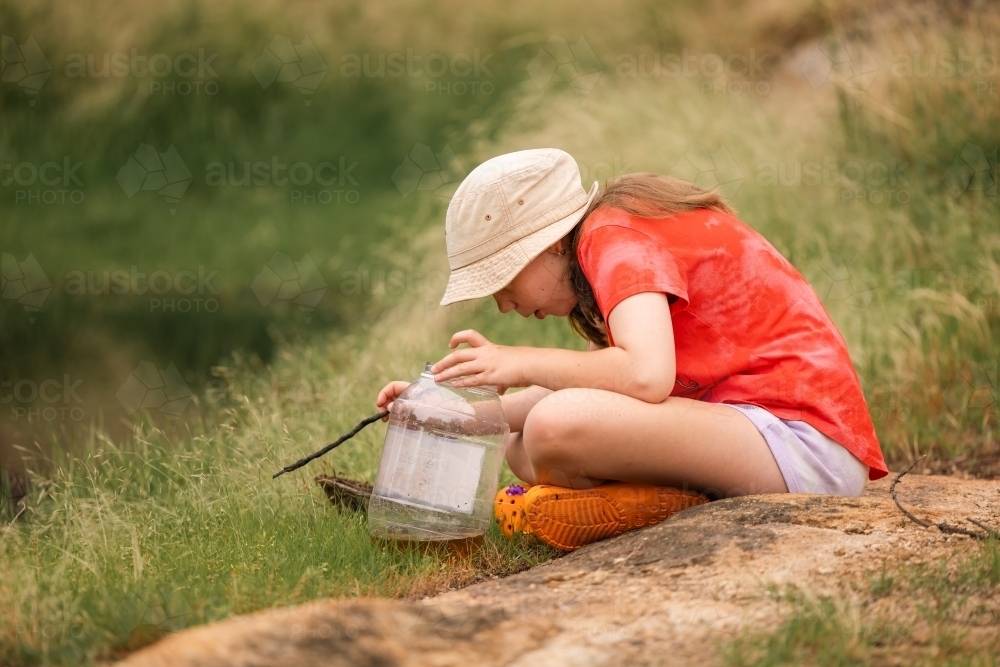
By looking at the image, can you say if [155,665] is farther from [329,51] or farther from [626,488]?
[329,51]

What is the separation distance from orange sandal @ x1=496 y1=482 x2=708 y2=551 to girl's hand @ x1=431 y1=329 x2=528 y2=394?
33 centimetres

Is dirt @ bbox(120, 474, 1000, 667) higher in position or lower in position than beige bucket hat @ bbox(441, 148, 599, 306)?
lower

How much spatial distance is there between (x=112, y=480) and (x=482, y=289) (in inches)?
64.1

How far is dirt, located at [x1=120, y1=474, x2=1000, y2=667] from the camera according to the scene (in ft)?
6.76

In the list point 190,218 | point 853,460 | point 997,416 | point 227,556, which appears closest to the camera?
point 227,556

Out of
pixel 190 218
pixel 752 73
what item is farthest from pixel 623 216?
pixel 190 218

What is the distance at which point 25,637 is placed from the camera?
7.36ft

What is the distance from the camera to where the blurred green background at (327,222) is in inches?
119

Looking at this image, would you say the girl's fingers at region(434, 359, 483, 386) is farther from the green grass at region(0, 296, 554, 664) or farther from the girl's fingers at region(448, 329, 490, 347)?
the green grass at region(0, 296, 554, 664)
